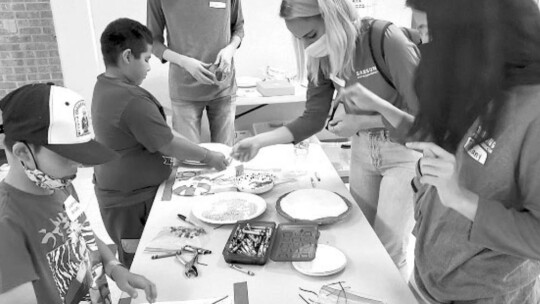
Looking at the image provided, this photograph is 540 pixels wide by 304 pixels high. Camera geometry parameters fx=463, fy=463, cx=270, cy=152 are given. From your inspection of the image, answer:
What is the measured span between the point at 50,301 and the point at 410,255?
6.62 ft

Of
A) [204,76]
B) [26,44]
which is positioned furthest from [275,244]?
[26,44]

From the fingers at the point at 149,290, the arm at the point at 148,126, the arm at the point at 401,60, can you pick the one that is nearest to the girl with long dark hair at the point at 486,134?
the arm at the point at 401,60

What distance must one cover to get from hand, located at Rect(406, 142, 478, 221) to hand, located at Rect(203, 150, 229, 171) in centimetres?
110

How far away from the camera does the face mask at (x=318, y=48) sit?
1.74 metres

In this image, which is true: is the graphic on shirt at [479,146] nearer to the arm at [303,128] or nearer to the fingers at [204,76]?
the arm at [303,128]

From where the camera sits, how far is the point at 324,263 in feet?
4.43

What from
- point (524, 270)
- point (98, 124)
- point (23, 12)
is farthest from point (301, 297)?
point (23, 12)

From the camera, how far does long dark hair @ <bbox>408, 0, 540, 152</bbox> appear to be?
0.93m

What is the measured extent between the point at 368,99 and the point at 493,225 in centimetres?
66

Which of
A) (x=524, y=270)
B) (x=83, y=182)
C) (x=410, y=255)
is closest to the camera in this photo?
(x=524, y=270)

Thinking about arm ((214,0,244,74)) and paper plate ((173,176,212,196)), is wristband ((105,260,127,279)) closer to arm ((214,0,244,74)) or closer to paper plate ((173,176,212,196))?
paper plate ((173,176,212,196))

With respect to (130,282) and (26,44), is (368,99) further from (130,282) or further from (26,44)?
(26,44)

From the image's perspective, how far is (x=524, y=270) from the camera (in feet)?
Answer: 3.75

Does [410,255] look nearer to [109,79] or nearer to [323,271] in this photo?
[323,271]
